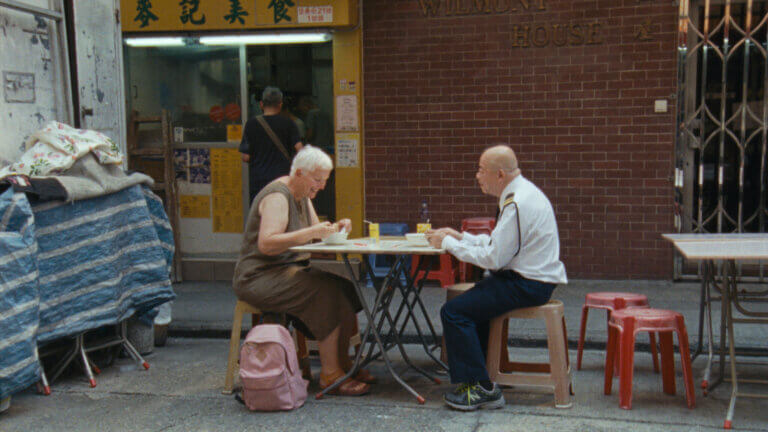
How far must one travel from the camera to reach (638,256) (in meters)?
8.20

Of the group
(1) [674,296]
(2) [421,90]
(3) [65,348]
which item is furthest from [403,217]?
(3) [65,348]

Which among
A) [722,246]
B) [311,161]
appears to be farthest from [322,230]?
[722,246]

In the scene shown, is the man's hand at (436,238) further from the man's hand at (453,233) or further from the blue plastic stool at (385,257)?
the blue plastic stool at (385,257)

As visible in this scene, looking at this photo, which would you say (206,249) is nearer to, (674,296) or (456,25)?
(456,25)

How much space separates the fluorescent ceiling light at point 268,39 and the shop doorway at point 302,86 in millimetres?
123

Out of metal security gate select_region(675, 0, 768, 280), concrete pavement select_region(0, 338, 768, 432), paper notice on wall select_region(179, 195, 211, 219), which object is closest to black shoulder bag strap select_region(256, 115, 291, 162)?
paper notice on wall select_region(179, 195, 211, 219)

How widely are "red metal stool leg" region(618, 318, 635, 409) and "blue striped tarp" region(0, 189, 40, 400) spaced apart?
340cm

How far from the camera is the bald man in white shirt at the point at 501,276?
4574 mm

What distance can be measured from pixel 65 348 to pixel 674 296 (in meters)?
5.30

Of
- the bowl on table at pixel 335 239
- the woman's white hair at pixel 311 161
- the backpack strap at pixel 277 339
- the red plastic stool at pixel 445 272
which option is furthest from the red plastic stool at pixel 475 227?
the backpack strap at pixel 277 339

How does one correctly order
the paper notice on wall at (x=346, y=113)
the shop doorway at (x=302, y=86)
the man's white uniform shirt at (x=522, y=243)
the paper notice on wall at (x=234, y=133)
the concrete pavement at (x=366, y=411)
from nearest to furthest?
the concrete pavement at (x=366, y=411) < the man's white uniform shirt at (x=522, y=243) < the paper notice on wall at (x=346, y=113) < the shop doorway at (x=302, y=86) < the paper notice on wall at (x=234, y=133)

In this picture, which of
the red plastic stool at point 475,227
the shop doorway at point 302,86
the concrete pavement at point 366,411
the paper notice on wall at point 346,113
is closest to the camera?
the concrete pavement at point 366,411

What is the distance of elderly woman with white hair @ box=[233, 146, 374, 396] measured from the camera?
4.94 metres

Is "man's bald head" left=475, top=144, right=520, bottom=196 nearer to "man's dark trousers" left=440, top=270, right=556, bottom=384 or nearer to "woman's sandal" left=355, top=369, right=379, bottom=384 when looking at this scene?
"man's dark trousers" left=440, top=270, right=556, bottom=384
